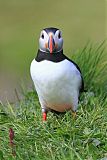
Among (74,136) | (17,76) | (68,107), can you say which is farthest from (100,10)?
(74,136)

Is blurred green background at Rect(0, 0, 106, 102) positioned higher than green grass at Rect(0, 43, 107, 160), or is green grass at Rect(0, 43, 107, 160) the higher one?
green grass at Rect(0, 43, 107, 160)

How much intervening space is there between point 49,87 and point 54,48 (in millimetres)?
274

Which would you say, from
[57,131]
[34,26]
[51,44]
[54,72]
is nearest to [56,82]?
[54,72]

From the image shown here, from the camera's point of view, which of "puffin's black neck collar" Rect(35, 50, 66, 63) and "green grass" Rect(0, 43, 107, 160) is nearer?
"green grass" Rect(0, 43, 107, 160)

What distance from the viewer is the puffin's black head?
4.72 meters

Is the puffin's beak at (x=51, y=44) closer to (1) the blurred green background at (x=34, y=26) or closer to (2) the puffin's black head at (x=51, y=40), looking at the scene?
(2) the puffin's black head at (x=51, y=40)

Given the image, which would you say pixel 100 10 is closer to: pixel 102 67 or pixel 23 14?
pixel 23 14

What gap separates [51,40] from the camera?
4719 mm

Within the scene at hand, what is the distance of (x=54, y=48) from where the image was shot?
474 centimetres

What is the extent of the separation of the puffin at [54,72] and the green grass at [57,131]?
153 millimetres

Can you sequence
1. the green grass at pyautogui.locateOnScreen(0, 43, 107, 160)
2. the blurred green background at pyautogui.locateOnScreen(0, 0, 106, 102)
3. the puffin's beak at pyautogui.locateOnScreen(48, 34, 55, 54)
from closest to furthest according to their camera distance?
the green grass at pyautogui.locateOnScreen(0, 43, 107, 160) < the puffin's beak at pyautogui.locateOnScreen(48, 34, 55, 54) < the blurred green background at pyautogui.locateOnScreen(0, 0, 106, 102)

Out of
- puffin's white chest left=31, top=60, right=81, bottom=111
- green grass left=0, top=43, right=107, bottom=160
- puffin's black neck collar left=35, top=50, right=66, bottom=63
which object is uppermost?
puffin's black neck collar left=35, top=50, right=66, bottom=63

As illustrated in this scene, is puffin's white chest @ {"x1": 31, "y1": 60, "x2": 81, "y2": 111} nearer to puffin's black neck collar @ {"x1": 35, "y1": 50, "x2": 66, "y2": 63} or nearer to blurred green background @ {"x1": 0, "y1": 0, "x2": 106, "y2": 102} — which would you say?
puffin's black neck collar @ {"x1": 35, "y1": 50, "x2": 66, "y2": 63}

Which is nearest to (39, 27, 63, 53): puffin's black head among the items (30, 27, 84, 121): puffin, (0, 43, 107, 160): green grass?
(30, 27, 84, 121): puffin
